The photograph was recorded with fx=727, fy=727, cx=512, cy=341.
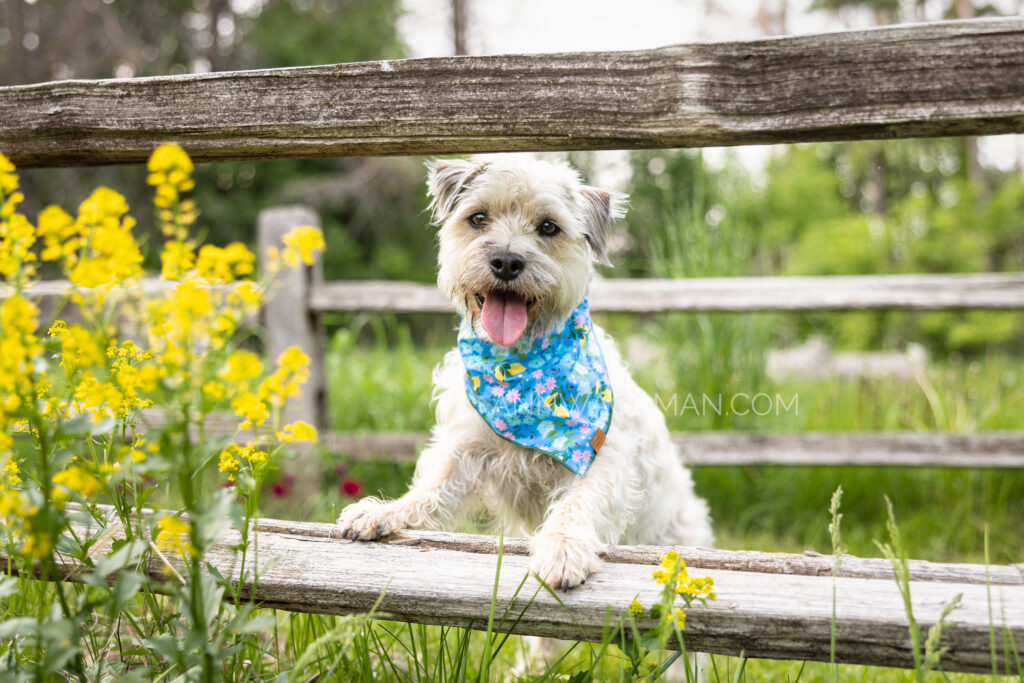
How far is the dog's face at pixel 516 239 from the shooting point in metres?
2.59

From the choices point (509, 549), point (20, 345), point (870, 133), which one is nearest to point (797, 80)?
point (870, 133)

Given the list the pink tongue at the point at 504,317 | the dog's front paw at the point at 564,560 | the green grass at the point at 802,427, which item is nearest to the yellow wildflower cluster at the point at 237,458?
the dog's front paw at the point at 564,560

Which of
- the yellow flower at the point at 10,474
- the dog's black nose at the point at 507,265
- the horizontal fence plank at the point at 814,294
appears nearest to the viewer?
the yellow flower at the point at 10,474

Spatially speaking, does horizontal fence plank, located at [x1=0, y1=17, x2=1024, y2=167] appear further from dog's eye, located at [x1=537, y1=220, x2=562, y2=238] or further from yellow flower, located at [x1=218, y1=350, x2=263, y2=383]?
dog's eye, located at [x1=537, y1=220, x2=562, y2=238]

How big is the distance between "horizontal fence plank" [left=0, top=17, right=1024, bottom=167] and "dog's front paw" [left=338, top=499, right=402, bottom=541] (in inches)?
41.9

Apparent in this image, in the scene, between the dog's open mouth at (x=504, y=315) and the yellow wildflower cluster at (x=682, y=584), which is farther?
the dog's open mouth at (x=504, y=315)

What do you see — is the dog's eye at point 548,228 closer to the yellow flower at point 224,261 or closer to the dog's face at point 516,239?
the dog's face at point 516,239

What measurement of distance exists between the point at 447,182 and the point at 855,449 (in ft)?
10.3

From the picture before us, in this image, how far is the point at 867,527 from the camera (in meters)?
4.59

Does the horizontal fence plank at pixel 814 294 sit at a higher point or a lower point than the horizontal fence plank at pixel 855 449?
higher

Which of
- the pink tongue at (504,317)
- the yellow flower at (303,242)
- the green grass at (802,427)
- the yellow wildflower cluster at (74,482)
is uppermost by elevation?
the yellow flower at (303,242)

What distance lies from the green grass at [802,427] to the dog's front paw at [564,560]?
260cm

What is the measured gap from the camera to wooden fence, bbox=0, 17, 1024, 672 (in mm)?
1559

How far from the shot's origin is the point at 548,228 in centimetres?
279
